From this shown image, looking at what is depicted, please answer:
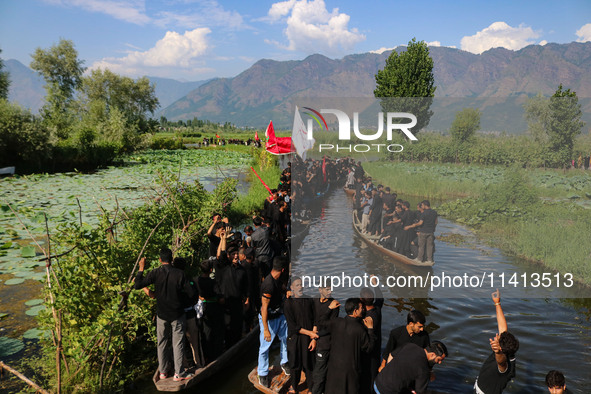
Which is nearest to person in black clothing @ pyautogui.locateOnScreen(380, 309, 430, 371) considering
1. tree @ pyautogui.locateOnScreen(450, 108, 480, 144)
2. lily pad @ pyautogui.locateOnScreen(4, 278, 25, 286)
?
tree @ pyautogui.locateOnScreen(450, 108, 480, 144)

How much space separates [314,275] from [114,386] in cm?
645

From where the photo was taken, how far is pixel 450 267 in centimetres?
1090

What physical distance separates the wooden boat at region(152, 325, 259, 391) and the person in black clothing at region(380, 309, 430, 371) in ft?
9.29

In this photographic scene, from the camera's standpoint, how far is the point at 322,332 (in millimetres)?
5133

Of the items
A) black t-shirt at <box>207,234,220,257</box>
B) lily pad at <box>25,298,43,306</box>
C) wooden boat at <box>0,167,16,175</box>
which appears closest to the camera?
black t-shirt at <box>207,234,220,257</box>

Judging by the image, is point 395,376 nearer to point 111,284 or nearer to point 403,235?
point 111,284

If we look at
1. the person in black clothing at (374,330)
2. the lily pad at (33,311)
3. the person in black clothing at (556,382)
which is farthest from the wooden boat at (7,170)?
the person in black clothing at (556,382)

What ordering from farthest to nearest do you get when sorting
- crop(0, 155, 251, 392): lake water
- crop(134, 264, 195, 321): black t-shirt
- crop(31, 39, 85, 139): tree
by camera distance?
crop(31, 39, 85, 139): tree
crop(0, 155, 251, 392): lake water
crop(134, 264, 195, 321): black t-shirt

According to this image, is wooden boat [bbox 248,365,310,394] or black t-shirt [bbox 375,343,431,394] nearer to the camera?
black t-shirt [bbox 375,343,431,394]

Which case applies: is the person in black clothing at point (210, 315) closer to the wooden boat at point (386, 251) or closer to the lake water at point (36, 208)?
the lake water at point (36, 208)

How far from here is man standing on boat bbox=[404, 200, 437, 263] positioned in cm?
912

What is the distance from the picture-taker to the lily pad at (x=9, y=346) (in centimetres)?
678

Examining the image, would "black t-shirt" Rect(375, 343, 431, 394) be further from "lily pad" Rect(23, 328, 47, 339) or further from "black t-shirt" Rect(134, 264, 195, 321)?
"lily pad" Rect(23, 328, 47, 339)

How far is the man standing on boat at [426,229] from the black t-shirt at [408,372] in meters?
5.47
